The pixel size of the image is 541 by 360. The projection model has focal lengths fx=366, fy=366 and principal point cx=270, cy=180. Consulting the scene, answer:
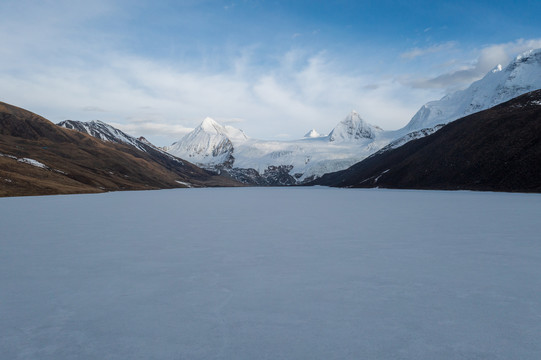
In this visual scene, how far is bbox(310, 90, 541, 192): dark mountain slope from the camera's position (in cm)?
10144

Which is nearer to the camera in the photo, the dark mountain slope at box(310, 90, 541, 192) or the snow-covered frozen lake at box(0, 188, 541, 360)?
the snow-covered frozen lake at box(0, 188, 541, 360)

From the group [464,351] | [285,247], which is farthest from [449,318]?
[285,247]

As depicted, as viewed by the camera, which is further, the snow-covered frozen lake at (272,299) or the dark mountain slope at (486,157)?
the dark mountain slope at (486,157)

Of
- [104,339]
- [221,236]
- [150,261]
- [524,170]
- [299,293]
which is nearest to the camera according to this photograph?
[104,339]

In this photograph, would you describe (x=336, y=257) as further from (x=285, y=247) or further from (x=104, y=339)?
(x=104, y=339)

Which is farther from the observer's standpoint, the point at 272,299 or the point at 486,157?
the point at 486,157

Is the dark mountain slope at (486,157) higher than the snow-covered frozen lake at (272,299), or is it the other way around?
the dark mountain slope at (486,157)

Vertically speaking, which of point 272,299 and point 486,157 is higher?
point 486,157

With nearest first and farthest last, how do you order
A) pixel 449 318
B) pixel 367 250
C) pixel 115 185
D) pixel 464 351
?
pixel 464 351 → pixel 449 318 → pixel 367 250 → pixel 115 185

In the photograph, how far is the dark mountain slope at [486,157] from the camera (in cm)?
10144

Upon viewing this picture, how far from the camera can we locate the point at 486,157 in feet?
387

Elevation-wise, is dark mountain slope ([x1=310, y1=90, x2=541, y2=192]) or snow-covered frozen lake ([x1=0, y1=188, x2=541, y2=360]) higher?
dark mountain slope ([x1=310, y1=90, x2=541, y2=192])

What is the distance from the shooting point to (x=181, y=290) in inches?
456

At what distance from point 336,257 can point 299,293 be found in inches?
224
